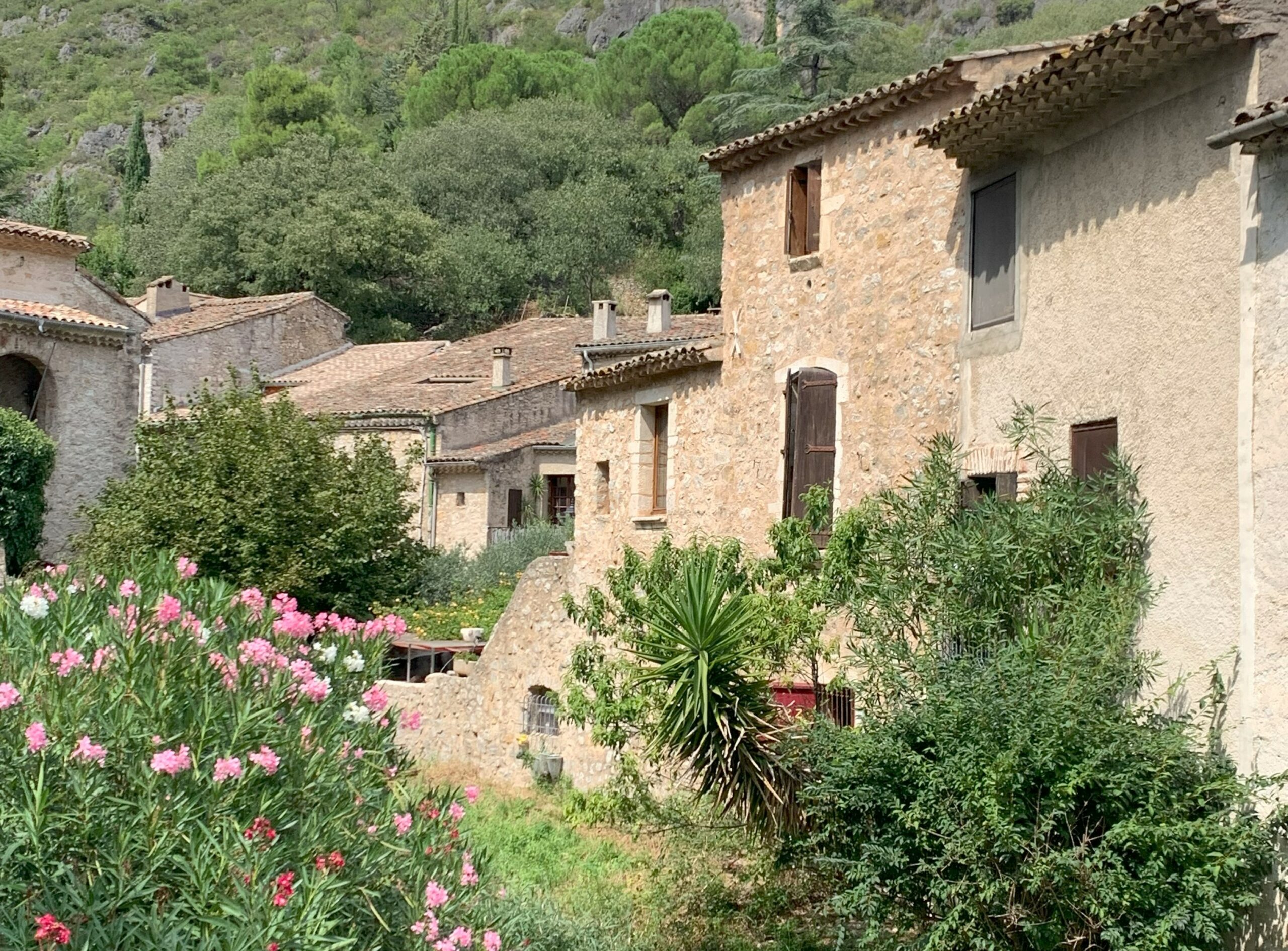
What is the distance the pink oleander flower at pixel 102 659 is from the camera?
7.48 meters

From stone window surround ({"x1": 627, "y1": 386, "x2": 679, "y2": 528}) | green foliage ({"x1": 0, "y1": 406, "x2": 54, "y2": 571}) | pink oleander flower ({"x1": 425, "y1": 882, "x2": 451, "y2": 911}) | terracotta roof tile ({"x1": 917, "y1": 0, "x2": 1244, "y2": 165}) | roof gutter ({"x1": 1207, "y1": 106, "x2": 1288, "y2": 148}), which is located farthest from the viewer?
green foliage ({"x1": 0, "y1": 406, "x2": 54, "y2": 571})

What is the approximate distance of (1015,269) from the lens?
41.5ft

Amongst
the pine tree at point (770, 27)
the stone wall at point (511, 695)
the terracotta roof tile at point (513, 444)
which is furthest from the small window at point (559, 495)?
the pine tree at point (770, 27)

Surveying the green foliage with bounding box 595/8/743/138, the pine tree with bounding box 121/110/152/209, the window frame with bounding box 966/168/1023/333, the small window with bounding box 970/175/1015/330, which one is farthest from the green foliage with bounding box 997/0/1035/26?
the small window with bounding box 970/175/1015/330

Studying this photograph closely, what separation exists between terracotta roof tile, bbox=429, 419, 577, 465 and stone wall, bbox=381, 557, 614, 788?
953 cm

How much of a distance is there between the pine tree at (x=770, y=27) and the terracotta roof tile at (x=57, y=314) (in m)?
49.3

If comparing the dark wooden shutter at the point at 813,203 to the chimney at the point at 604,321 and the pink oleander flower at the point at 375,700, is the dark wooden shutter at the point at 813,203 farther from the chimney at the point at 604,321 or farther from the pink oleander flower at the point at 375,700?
the chimney at the point at 604,321

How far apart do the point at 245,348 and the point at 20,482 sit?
11.2m

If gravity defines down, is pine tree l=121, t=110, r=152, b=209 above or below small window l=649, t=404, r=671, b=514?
above

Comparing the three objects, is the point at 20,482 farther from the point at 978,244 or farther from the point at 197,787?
the point at 197,787

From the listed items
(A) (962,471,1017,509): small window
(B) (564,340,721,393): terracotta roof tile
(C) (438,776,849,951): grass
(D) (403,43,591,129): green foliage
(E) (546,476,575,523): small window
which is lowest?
→ (C) (438,776,849,951): grass

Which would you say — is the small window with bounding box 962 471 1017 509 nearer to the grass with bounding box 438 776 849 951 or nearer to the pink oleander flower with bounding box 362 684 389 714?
the grass with bounding box 438 776 849 951

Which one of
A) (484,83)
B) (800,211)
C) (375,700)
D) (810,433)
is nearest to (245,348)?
(800,211)

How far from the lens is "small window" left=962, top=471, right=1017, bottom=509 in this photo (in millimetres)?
12188
